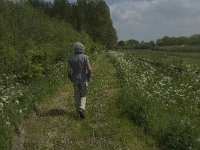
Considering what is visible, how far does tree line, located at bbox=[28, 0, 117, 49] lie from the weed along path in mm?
86669

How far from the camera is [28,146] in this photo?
36.4 ft

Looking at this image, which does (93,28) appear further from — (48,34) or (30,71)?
(30,71)

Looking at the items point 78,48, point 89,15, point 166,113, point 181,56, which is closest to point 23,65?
Result: point 78,48

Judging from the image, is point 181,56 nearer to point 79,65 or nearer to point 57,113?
point 79,65

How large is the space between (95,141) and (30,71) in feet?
39.8

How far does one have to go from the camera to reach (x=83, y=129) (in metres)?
12.7

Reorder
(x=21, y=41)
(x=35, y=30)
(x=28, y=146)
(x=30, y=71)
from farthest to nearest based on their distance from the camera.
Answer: (x=35, y=30), (x=21, y=41), (x=30, y=71), (x=28, y=146)

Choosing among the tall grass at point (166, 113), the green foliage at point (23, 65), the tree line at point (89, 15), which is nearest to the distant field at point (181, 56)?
the green foliage at point (23, 65)

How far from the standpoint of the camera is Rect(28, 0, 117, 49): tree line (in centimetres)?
10331

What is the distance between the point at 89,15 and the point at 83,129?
95.4 m

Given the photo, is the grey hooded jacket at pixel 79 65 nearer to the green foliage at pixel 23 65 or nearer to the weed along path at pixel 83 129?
the weed along path at pixel 83 129

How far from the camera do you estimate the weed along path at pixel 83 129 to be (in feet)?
36.8

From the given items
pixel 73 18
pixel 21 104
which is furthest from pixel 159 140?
pixel 73 18

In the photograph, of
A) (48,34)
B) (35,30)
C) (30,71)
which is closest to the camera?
(30,71)
